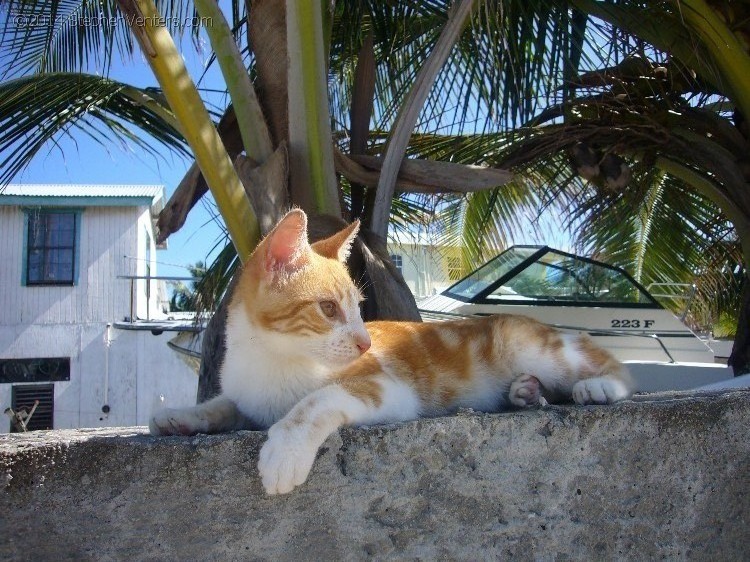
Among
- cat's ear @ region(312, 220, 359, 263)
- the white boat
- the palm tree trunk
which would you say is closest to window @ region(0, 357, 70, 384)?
the white boat

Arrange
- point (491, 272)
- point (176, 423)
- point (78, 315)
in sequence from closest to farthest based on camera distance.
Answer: point (176, 423) → point (491, 272) → point (78, 315)

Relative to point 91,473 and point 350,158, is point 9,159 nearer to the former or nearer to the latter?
point 350,158

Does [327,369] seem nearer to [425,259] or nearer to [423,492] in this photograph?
[423,492]

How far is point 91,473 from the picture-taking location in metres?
1.46

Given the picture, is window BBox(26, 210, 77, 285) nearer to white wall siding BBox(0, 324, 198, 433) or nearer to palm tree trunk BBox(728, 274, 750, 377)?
white wall siding BBox(0, 324, 198, 433)

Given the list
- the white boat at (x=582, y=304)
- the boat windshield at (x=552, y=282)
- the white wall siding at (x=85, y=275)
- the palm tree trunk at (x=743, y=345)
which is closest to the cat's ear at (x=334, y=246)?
the palm tree trunk at (x=743, y=345)

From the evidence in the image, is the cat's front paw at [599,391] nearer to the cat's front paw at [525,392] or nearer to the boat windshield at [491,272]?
the cat's front paw at [525,392]

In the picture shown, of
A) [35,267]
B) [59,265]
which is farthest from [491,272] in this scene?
[35,267]

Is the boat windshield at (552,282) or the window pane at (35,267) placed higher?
the window pane at (35,267)

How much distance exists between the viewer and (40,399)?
456 inches

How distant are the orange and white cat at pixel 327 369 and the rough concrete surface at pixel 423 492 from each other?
0.12 m

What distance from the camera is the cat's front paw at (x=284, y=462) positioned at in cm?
145

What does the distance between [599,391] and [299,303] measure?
1017mm

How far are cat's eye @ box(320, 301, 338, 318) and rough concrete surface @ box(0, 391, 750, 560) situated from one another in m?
0.41
